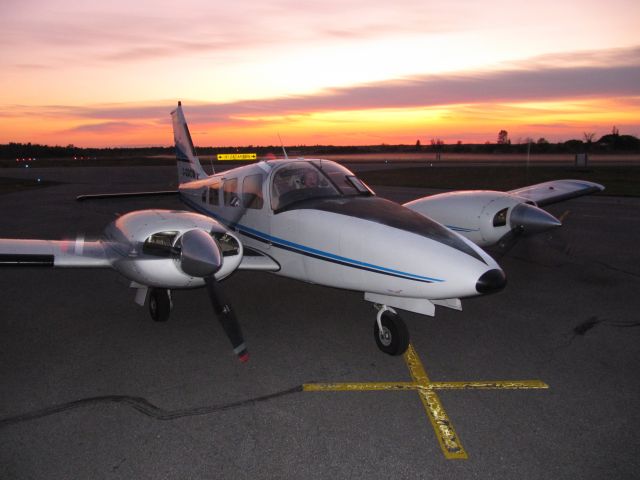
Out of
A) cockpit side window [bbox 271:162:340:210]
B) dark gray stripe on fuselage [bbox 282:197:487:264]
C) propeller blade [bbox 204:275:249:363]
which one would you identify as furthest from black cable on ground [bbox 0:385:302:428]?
cockpit side window [bbox 271:162:340:210]

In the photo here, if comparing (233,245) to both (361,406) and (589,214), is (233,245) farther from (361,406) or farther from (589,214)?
(589,214)

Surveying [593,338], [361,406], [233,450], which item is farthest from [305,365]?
[593,338]

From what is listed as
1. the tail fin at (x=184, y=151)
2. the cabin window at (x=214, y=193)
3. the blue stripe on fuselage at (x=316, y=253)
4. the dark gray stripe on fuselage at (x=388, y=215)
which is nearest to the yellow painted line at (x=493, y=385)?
the blue stripe on fuselage at (x=316, y=253)

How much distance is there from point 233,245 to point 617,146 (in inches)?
4348

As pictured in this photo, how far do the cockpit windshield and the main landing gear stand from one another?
2103 mm

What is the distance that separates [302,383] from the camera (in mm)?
5703

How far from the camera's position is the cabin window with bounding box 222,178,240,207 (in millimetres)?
8891

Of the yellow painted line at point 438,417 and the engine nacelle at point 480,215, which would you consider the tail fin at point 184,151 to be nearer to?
the engine nacelle at point 480,215

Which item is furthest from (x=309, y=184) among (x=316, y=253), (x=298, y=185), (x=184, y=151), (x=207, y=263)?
(x=184, y=151)

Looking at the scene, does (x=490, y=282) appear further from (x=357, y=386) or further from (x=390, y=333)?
(x=357, y=386)

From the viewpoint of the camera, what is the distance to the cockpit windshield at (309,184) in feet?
25.0

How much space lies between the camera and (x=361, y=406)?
17.0ft

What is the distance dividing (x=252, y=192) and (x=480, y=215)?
4.29 meters

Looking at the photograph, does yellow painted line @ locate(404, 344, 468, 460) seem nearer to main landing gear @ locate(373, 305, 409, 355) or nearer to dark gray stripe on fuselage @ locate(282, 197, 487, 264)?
main landing gear @ locate(373, 305, 409, 355)
